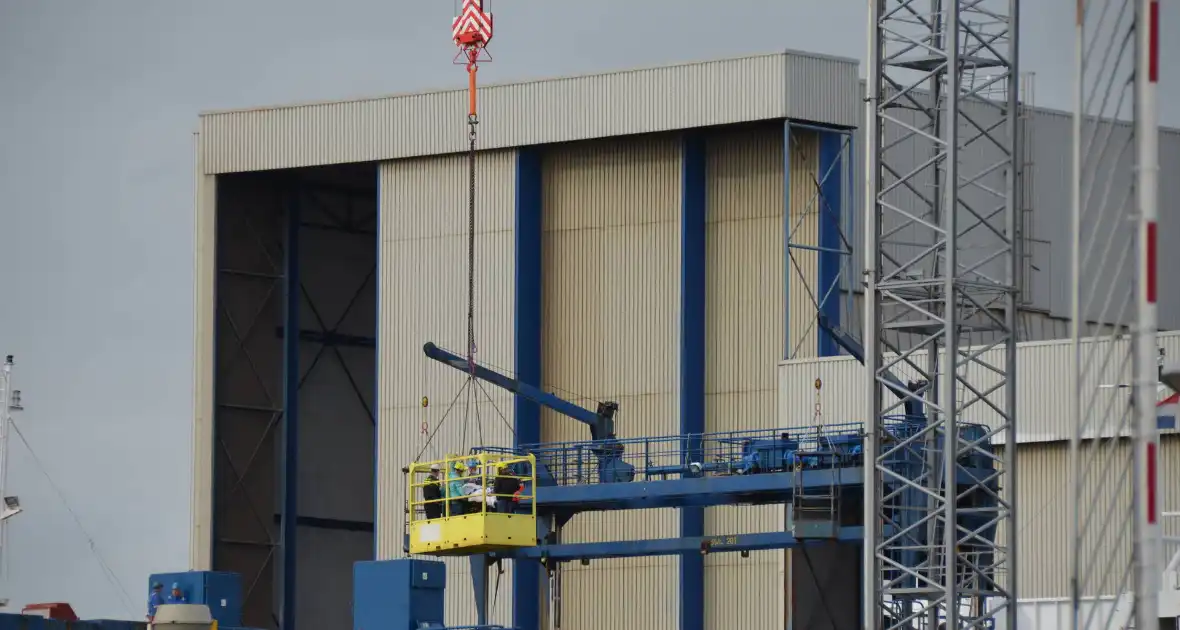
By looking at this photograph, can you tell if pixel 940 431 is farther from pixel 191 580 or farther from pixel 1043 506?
pixel 191 580

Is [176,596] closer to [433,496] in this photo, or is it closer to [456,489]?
[433,496]

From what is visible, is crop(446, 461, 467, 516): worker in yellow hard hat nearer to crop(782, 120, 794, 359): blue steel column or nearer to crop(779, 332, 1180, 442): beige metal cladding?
crop(779, 332, 1180, 442): beige metal cladding

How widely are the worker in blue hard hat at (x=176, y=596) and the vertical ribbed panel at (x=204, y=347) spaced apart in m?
20.7

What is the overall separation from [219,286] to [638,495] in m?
24.6

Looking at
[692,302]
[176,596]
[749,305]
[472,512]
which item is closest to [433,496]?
[472,512]

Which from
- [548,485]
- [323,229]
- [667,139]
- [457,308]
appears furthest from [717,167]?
[323,229]

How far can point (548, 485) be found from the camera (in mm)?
56062

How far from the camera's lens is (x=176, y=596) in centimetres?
5119

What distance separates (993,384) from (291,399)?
2873 centimetres

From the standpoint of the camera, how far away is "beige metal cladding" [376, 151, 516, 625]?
67312 mm

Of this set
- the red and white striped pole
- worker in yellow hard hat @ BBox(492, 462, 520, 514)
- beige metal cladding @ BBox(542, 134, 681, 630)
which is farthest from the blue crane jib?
the red and white striped pole

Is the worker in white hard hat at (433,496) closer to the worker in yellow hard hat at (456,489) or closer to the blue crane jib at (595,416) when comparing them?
the worker in yellow hard hat at (456,489)

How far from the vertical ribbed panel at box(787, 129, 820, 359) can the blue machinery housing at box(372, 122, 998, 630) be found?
0.37m

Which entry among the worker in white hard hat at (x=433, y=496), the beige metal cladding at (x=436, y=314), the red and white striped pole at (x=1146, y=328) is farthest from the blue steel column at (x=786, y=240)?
the red and white striped pole at (x=1146, y=328)
